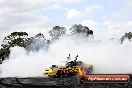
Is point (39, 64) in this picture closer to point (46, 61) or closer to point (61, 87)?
point (46, 61)

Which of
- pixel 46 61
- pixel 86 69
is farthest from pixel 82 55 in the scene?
pixel 86 69

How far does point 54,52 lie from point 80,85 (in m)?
31.5

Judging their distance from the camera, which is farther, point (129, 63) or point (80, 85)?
point (129, 63)

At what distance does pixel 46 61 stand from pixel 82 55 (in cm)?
578

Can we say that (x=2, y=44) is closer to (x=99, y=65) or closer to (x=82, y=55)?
(x=82, y=55)

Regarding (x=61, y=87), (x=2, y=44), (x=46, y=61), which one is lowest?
(x=61, y=87)

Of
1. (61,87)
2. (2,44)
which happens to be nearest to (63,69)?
(61,87)

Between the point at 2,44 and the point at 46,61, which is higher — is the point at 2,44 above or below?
above

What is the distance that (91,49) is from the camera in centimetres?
5547

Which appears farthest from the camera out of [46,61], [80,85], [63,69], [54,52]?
[54,52]

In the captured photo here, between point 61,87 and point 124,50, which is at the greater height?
point 124,50

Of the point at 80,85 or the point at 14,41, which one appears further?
the point at 14,41

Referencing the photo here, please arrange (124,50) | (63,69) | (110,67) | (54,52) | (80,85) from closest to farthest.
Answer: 1. (80,85)
2. (63,69)
3. (110,67)
4. (124,50)
5. (54,52)

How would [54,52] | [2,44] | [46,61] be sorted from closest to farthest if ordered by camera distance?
[46,61]
[54,52]
[2,44]
